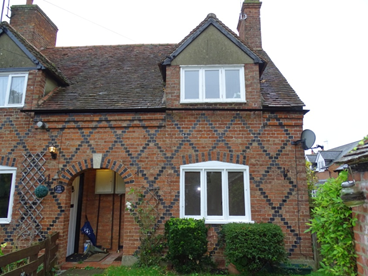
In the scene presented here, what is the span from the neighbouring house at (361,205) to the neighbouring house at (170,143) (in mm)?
3437

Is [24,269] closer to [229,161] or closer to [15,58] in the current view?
[229,161]

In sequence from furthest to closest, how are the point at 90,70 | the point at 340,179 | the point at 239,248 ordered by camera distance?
the point at 90,70
the point at 239,248
the point at 340,179

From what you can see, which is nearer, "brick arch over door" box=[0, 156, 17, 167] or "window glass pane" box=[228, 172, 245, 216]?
"window glass pane" box=[228, 172, 245, 216]

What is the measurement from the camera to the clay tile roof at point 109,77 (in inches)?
324

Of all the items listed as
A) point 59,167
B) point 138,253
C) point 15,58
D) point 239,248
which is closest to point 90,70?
point 15,58

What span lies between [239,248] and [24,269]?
185 inches

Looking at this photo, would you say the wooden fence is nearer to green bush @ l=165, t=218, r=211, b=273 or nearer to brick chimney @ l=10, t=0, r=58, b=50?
green bush @ l=165, t=218, r=211, b=273

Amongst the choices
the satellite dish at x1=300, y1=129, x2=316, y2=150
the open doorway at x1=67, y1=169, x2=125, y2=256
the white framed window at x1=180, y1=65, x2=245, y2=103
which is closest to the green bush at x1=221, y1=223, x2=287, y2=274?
the satellite dish at x1=300, y1=129, x2=316, y2=150

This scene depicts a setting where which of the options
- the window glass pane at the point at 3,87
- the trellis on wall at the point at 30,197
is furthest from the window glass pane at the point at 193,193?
the window glass pane at the point at 3,87

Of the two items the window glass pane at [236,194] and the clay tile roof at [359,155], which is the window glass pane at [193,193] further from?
the clay tile roof at [359,155]

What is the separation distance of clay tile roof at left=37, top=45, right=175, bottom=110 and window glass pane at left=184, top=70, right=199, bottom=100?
2.94ft

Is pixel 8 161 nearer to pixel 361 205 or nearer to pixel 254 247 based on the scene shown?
pixel 254 247

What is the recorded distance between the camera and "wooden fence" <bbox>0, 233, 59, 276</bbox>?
15.8 ft

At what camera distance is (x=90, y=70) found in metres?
10.4
